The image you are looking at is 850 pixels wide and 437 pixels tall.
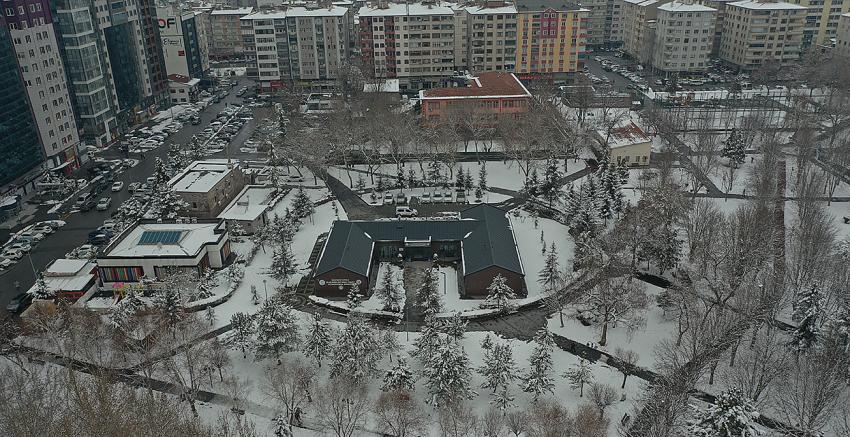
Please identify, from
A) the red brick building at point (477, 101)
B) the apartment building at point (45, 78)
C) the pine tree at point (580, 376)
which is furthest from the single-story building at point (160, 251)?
the red brick building at point (477, 101)

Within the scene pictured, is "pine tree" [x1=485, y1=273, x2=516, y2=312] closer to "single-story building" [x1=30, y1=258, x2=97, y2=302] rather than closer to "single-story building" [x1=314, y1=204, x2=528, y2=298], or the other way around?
"single-story building" [x1=314, y1=204, x2=528, y2=298]

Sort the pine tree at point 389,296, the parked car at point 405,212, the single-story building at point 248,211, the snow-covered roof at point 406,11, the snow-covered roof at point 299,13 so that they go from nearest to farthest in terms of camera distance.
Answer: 1. the pine tree at point 389,296
2. the single-story building at point 248,211
3. the parked car at point 405,212
4. the snow-covered roof at point 299,13
5. the snow-covered roof at point 406,11

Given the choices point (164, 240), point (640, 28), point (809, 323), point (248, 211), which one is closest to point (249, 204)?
point (248, 211)

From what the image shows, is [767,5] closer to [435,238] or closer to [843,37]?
[843,37]

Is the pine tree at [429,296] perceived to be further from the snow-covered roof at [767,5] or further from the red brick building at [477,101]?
the snow-covered roof at [767,5]

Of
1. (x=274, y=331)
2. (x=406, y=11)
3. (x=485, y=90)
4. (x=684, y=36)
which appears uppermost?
(x=406, y=11)

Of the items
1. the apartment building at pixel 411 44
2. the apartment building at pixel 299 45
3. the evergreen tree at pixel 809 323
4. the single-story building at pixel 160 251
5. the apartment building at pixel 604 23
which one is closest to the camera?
the evergreen tree at pixel 809 323

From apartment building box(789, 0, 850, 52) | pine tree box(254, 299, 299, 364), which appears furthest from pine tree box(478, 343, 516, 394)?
apartment building box(789, 0, 850, 52)
